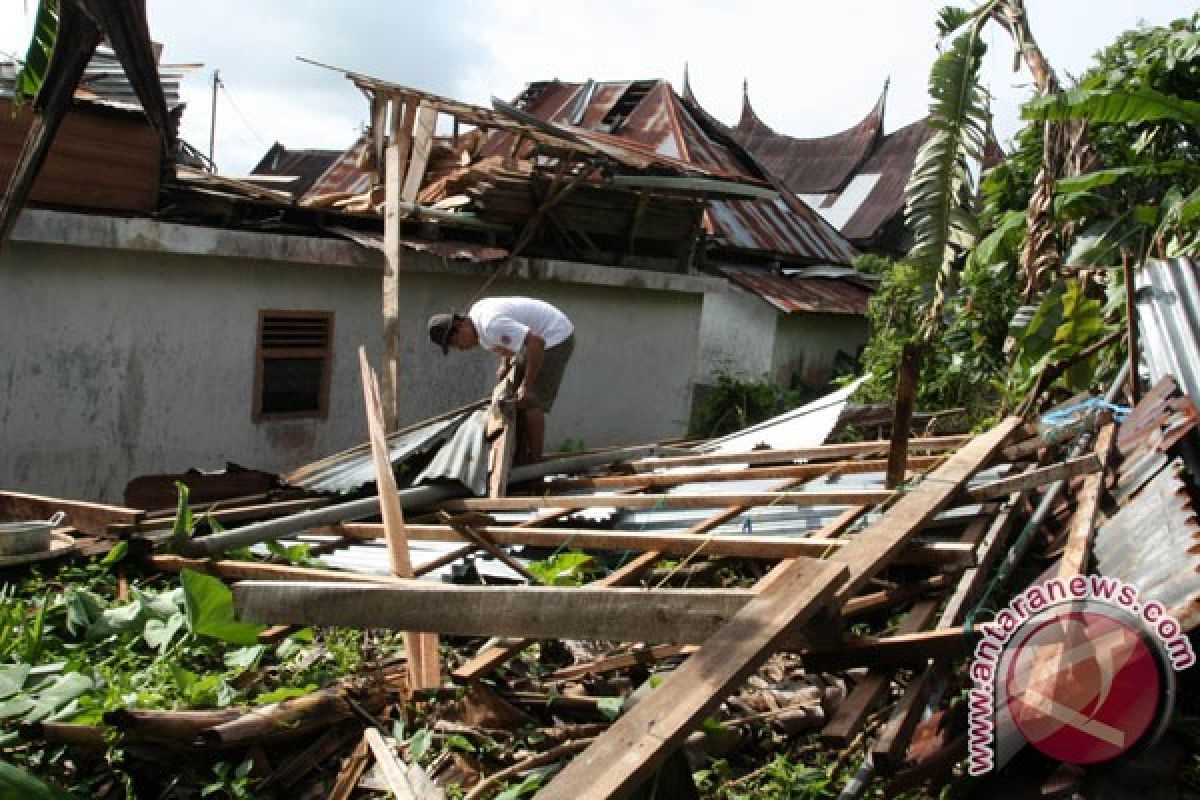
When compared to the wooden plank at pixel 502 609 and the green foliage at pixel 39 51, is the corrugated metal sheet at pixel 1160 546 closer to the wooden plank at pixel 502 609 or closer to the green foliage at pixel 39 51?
the wooden plank at pixel 502 609

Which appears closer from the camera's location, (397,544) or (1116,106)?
(397,544)

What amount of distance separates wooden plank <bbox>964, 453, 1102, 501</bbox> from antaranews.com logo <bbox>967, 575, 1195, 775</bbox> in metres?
0.96

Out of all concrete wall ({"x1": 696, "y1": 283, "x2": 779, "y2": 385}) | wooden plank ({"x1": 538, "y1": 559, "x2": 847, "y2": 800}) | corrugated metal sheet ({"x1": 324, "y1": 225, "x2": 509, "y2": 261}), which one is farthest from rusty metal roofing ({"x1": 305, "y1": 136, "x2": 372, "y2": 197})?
wooden plank ({"x1": 538, "y1": 559, "x2": 847, "y2": 800})

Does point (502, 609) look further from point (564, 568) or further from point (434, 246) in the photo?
point (434, 246)

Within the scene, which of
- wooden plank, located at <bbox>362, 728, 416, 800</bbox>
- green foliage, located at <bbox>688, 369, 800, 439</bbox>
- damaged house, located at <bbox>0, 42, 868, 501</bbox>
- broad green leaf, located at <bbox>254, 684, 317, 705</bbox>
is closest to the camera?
wooden plank, located at <bbox>362, 728, 416, 800</bbox>

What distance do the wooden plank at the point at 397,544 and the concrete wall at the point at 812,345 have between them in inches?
451

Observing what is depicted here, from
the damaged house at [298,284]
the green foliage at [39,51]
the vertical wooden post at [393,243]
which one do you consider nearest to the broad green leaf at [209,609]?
the green foliage at [39,51]

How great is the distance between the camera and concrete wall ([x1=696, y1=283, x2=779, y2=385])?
16.5 meters

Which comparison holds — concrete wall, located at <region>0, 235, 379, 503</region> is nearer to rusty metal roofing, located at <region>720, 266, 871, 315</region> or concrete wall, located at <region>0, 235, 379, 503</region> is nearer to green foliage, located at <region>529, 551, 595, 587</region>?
green foliage, located at <region>529, 551, 595, 587</region>

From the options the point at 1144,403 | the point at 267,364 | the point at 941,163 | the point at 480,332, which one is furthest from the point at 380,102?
the point at 1144,403

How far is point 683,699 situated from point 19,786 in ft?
5.64

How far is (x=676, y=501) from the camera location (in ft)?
16.7

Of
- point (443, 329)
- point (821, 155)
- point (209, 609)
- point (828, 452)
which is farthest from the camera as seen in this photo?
point (821, 155)

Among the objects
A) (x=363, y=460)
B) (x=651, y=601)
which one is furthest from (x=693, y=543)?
(x=363, y=460)
